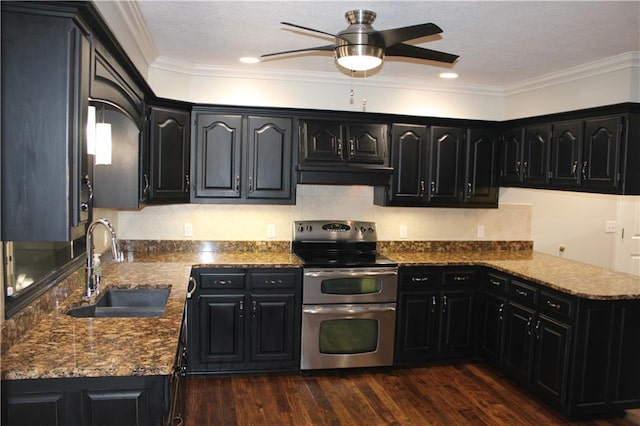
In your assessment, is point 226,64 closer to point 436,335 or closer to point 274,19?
point 274,19

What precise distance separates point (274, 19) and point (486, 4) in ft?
3.98

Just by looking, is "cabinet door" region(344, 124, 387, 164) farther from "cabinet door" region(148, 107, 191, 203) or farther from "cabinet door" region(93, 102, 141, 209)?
"cabinet door" region(93, 102, 141, 209)

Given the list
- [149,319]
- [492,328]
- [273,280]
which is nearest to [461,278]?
[492,328]

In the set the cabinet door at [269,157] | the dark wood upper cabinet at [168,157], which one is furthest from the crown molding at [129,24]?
the cabinet door at [269,157]

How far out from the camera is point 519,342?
398 centimetres

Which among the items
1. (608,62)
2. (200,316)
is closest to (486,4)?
(608,62)

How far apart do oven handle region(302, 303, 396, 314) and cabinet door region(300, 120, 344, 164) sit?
1212mm

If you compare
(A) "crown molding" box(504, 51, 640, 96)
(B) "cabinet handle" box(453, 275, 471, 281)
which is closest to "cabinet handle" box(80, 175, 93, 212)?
(B) "cabinet handle" box(453, 275, 471, 281)

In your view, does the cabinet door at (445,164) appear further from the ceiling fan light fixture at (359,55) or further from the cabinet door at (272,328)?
the ceiling fan light fixture at (359,55)

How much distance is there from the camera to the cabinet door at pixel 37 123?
1.74 metres

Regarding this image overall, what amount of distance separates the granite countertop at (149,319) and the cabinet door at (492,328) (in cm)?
31

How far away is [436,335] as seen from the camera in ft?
14.6

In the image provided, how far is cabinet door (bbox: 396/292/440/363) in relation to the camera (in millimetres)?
4348

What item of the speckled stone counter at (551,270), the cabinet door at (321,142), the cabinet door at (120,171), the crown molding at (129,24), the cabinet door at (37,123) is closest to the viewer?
the cabinet door at (37,123)
